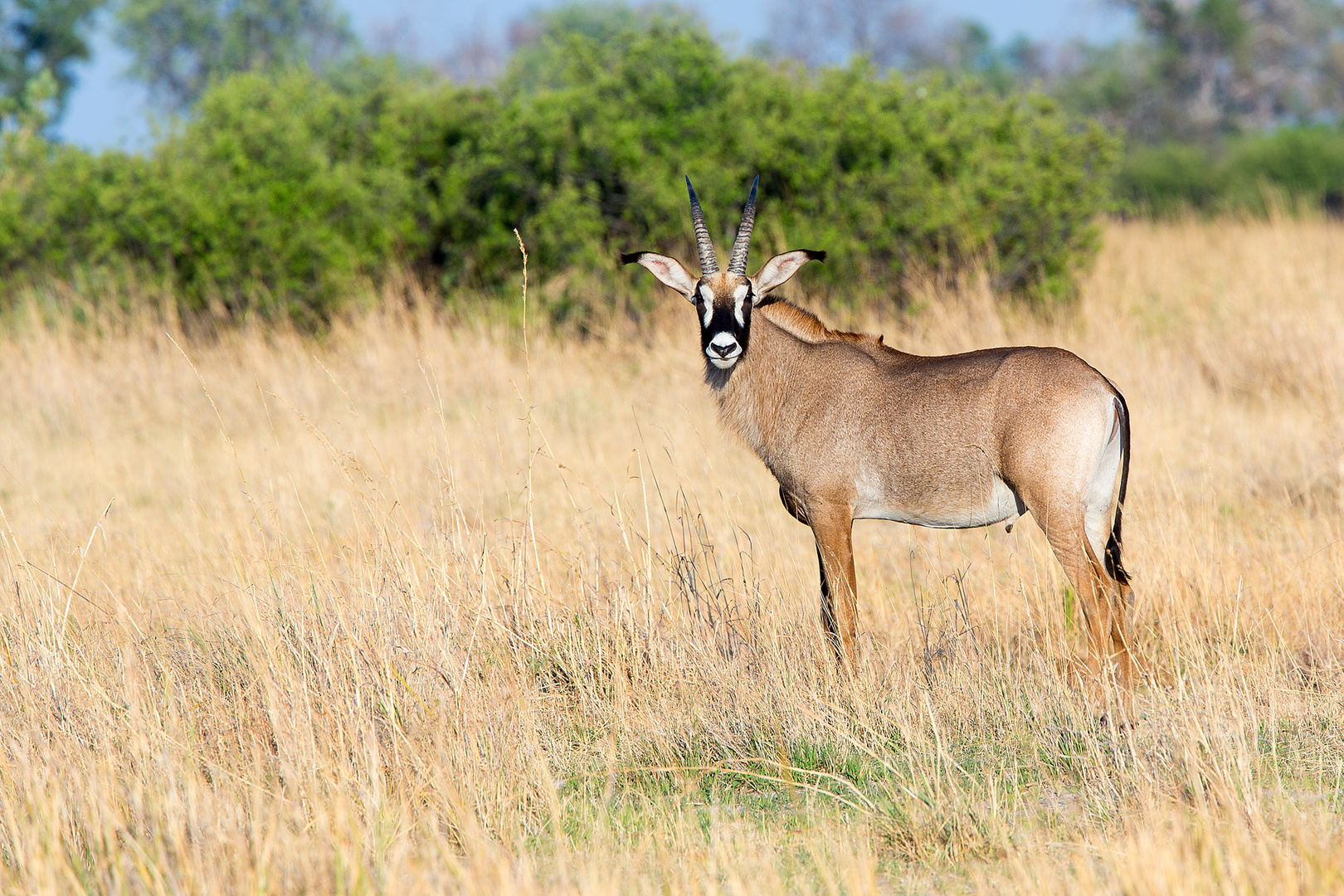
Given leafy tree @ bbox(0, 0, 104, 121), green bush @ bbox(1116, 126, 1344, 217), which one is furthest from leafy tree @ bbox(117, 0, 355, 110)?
green bush @ bbox(1116, 126, 1344, 217)

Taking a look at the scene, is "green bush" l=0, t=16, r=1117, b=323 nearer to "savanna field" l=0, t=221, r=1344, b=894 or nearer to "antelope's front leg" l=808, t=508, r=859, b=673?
"savanna field" l=0, t=221, r=1344, b=894

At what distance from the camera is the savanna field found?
347cm

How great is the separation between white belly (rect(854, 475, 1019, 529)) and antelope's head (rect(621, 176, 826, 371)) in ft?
2.86

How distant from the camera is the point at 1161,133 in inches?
1645

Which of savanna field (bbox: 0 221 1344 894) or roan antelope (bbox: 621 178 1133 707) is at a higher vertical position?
roan antelope (bbox: 621 178 1133 707)

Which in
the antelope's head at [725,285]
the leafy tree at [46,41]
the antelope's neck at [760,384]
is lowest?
the antelope's neck at [760,384]

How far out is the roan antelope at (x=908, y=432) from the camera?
490 cm

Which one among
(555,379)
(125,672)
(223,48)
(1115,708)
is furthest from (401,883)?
(223,48)

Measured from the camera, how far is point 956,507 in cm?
517

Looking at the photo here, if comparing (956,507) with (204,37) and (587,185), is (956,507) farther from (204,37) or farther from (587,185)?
(204,37)

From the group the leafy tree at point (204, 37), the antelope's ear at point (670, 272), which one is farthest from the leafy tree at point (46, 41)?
the antelope's ear at point (670, 272)

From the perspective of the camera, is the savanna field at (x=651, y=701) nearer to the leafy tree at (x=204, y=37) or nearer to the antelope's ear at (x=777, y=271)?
the antelope's ear at (x=777, y=271)

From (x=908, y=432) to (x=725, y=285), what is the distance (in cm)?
112

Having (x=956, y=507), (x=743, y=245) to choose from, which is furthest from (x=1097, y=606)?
(x=743, y=245)
